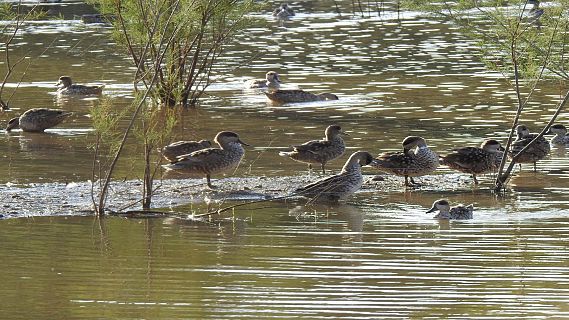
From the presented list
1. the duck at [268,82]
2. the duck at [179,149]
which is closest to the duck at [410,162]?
the duck at [179,149]

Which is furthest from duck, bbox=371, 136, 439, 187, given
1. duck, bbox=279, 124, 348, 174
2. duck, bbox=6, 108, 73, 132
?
duck, bbox=6, 108, 73, 132

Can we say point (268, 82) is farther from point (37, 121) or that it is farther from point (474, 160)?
point (474, 160)

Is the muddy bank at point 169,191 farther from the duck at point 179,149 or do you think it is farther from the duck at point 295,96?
the duck at point 295,96

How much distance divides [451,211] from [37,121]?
10.1m

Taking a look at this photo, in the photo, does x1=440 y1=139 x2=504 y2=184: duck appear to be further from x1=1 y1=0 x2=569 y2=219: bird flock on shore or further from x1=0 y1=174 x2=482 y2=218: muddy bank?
x1=0 y1=174 x2=482 y2=218: muddy bank

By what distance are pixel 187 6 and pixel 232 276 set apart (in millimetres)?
4771

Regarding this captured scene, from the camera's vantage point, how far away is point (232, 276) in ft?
35.9

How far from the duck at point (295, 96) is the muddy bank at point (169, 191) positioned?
26.3 feet

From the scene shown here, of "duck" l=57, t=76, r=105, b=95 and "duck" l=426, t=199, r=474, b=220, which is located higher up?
"duck" l=426, t=199, r=474, b=220

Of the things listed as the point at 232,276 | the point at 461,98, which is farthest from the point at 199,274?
the point at 461,98

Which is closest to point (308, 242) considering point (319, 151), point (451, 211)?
point (451, 211)

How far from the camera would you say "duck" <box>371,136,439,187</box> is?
16375 millimetres

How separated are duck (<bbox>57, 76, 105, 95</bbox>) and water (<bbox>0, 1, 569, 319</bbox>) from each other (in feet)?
3.37

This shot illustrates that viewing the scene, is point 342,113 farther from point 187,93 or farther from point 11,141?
point 11,141
